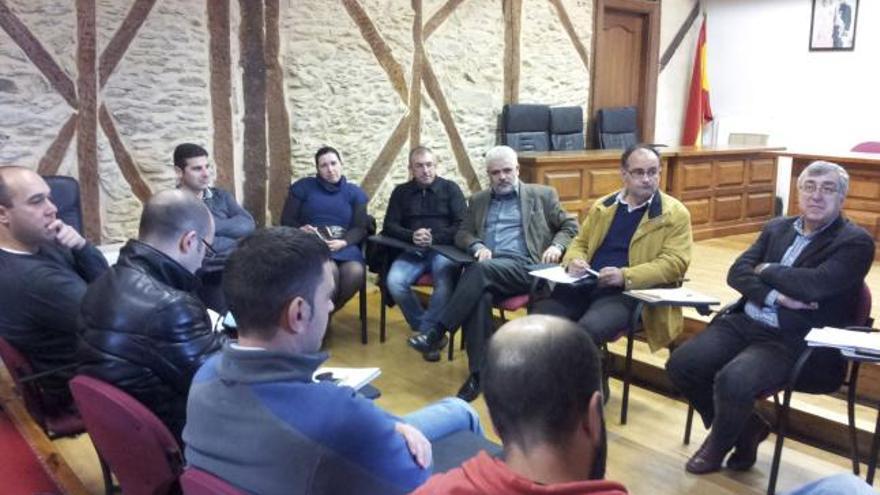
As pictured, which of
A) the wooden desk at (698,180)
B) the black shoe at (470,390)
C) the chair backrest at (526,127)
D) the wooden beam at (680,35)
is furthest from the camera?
the wooden beam at (680,35)

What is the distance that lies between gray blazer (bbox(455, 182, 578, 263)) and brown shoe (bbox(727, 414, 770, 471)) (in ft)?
4.37

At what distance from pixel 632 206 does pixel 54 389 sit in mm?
2455

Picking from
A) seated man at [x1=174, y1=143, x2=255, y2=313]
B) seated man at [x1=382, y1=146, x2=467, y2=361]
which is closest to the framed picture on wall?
seated man at [x1=382, y1=146, x2=467, y2=361]

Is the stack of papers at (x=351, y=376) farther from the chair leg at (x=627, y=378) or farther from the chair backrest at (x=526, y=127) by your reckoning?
the chair backrest at (x=526, y=127)

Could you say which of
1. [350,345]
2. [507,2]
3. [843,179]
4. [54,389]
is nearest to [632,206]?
[843,179]

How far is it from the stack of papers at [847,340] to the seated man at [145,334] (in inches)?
74.9

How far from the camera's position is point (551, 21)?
640cm

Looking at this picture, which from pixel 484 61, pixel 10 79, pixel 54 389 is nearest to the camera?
pixel 54 389

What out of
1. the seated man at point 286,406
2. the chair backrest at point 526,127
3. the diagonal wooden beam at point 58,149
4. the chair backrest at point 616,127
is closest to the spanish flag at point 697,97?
the chair backrest at point 616,127

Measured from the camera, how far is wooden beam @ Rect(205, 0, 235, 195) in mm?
4535

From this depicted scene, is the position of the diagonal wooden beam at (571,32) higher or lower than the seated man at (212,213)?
higher

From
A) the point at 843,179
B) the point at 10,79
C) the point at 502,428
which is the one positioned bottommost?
the point at 502,428

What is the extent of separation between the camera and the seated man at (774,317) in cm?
257

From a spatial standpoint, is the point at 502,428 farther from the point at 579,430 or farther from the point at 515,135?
the point at 515,135
